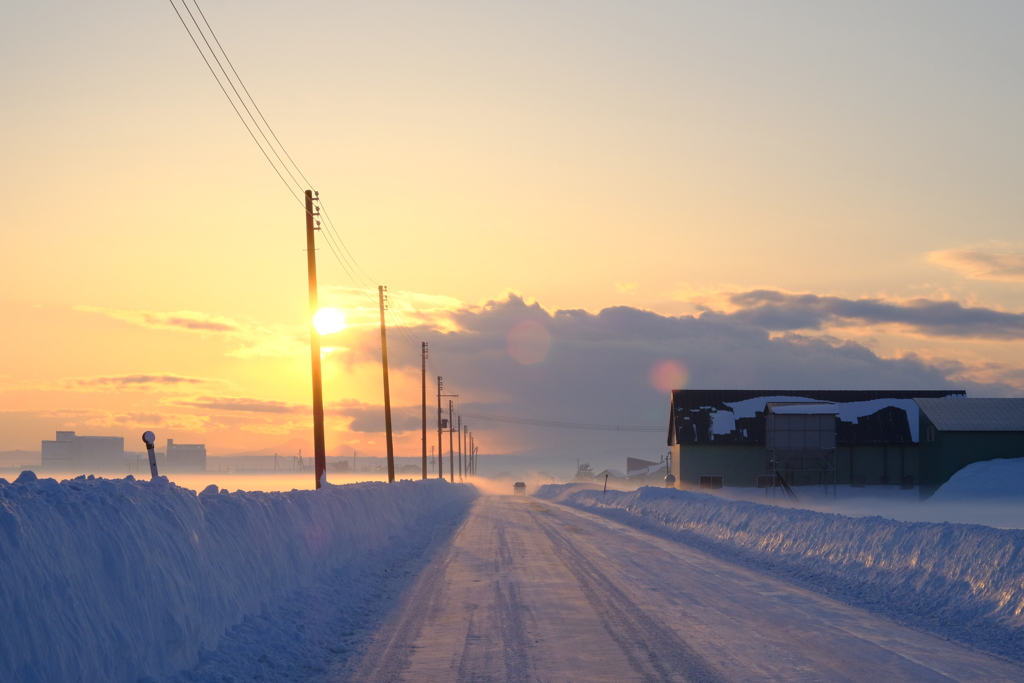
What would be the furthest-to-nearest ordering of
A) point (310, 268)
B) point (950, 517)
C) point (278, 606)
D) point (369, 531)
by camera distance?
1. point (950, 517)
2. point (310, 268)
3. point (369, 531)
4. point (278, 606)

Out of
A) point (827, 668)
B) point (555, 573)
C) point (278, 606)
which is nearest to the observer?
point (827, 668)

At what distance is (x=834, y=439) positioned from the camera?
2415 inches

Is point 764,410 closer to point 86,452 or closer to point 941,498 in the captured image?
point 941,498

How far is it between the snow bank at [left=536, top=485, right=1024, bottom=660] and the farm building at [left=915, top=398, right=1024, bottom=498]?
4044cm

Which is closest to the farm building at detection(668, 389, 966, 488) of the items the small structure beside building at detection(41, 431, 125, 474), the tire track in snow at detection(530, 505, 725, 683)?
the tire track in snow at detection(530, 505, 725, 683)

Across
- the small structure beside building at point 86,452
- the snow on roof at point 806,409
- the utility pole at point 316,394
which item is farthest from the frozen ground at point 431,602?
the small structure beside building at point 86,452

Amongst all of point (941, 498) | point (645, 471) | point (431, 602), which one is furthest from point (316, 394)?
point (645, 471)

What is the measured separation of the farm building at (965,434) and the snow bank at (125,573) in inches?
2229

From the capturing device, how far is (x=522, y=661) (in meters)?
8.95

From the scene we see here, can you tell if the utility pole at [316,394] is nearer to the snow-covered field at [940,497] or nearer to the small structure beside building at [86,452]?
the snow-covered field at [940,497]

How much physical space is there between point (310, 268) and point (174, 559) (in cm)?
1867

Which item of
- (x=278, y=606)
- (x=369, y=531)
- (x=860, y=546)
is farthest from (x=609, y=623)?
(x=369, y=531)

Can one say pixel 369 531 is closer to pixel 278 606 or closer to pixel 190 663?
pixel 278 606

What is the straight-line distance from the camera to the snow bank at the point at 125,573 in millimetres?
6102
